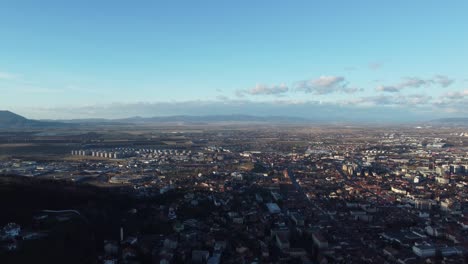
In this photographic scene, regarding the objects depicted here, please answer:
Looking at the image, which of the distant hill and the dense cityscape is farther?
the distant hill

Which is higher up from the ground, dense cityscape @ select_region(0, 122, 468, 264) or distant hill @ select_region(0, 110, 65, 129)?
distant hill @ select_region(0, 110, 65, 129)

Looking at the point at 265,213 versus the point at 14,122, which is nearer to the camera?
the point at 265,213

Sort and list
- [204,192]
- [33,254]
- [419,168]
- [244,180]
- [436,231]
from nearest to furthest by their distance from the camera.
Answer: [33,254], [436,231], [204,192], [244,180], [419,168]

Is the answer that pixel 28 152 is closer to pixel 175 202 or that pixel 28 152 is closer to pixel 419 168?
pixel 175 202

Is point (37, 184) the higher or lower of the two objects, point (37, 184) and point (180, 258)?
the higher

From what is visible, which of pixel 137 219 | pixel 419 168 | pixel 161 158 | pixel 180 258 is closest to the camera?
pixel 180 258

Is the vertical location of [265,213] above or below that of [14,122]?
below

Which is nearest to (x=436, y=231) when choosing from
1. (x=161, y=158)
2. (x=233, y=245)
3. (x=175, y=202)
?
(x=233, y=245)

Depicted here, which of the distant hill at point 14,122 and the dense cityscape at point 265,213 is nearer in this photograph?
the dense cityscape at point 265,213

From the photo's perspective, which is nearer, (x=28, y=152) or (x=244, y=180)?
(x=244, y=180)

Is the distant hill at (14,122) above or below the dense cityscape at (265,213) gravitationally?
above
